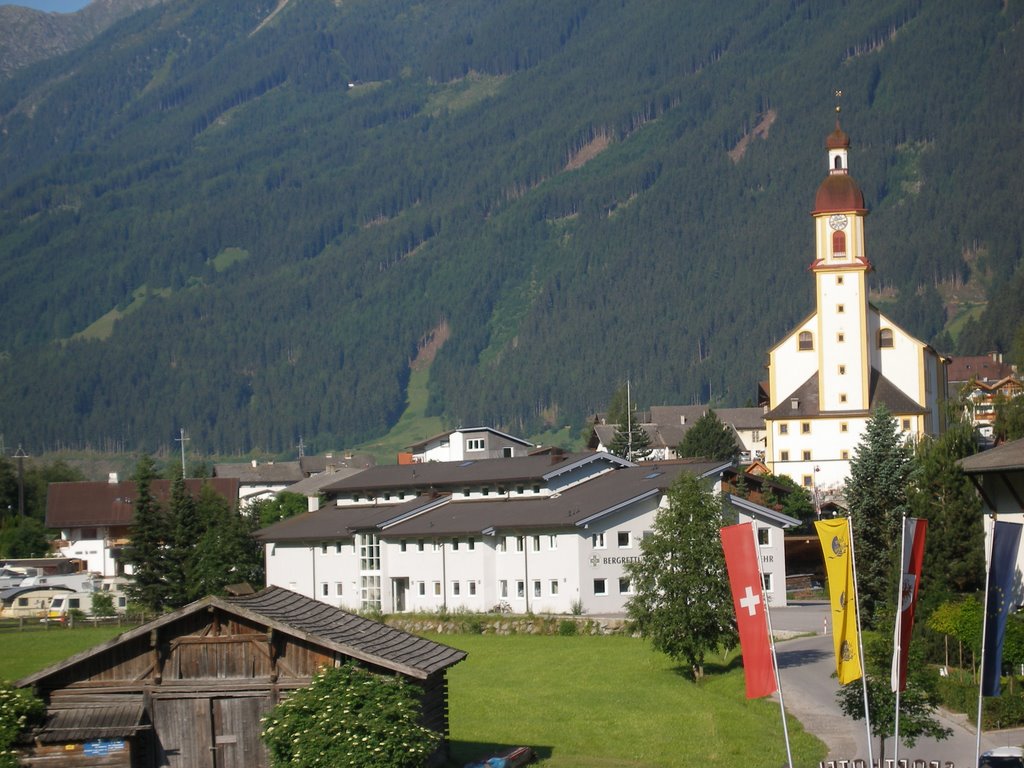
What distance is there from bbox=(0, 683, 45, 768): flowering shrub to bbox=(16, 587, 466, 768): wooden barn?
0.49m

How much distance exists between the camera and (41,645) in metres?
66.9

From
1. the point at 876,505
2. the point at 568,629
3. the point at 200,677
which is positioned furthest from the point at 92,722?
the point at 876,505

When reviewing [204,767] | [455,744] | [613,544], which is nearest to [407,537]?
[613,544]

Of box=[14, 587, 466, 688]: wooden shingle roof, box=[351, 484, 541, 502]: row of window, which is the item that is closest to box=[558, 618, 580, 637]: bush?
box=[351, 484, 541, 502]: row of window

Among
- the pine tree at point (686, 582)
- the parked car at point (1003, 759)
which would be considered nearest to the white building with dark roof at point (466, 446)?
the pine tree at point (686, 582)

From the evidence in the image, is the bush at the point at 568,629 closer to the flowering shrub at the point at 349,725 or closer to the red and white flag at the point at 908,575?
the flowering shrub at the point at 349,725

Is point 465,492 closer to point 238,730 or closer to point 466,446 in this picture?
point 238,730

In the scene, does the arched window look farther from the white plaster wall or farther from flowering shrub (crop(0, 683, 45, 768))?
flowering shrub (crop(0, 683, 45, 768))

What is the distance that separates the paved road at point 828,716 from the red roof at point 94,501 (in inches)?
3187

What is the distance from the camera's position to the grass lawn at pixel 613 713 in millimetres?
36656

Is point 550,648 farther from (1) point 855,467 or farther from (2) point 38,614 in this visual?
(2) point 38,614

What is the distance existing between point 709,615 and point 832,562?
2290 centimetres

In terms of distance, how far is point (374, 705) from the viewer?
30.0 m

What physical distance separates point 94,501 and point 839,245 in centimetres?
5872
